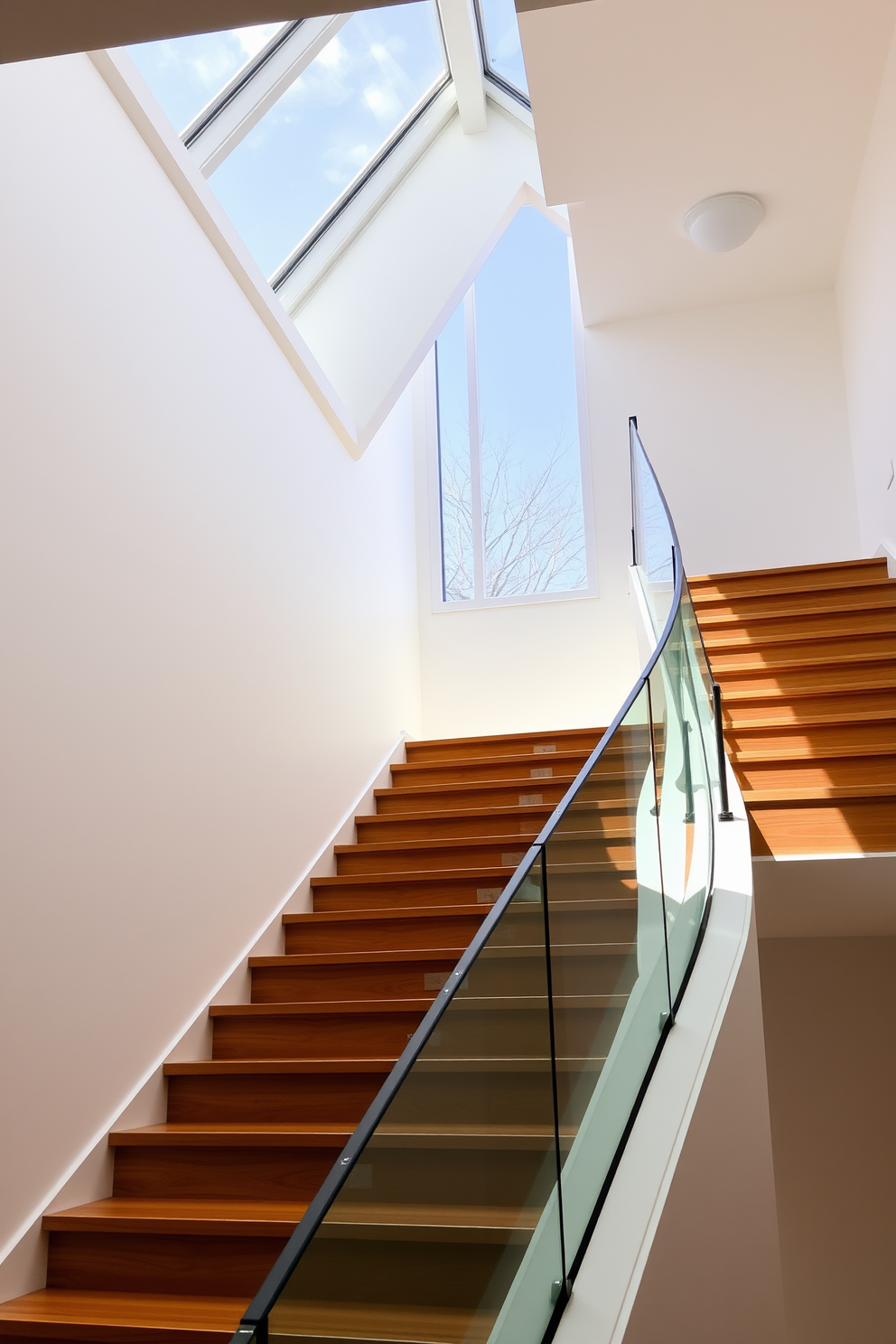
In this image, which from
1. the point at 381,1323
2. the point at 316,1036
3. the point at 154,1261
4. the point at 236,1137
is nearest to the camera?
the point at 381,1323

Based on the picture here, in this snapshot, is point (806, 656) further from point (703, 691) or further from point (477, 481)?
point (477, 481)

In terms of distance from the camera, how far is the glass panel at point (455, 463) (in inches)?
331

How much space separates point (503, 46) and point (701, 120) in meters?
2.79

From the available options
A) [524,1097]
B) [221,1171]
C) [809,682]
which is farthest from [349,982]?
[809,682]

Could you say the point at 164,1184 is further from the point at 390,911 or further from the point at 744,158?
the point at 744,158

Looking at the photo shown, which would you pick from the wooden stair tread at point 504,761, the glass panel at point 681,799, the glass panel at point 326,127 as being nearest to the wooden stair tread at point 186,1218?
the glass panel at point 681,799

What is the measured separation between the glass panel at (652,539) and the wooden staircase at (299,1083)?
1028mm

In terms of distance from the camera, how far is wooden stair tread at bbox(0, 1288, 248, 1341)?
2609mm

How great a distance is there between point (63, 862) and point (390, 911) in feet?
5.86

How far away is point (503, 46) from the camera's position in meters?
7.88

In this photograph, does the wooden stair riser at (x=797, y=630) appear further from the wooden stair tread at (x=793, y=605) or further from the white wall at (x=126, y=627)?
the white wall at (x=126, y=627)

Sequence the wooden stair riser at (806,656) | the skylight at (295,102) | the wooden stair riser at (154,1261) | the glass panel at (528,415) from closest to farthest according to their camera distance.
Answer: the wooden stair riser at (154,1261)
the wooden stair riser at (806,656)
the skylight at (295,102)
the glass panel at (528,415)

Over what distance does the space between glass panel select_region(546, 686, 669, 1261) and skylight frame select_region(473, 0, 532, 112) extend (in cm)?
627

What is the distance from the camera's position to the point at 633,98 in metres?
5.68
